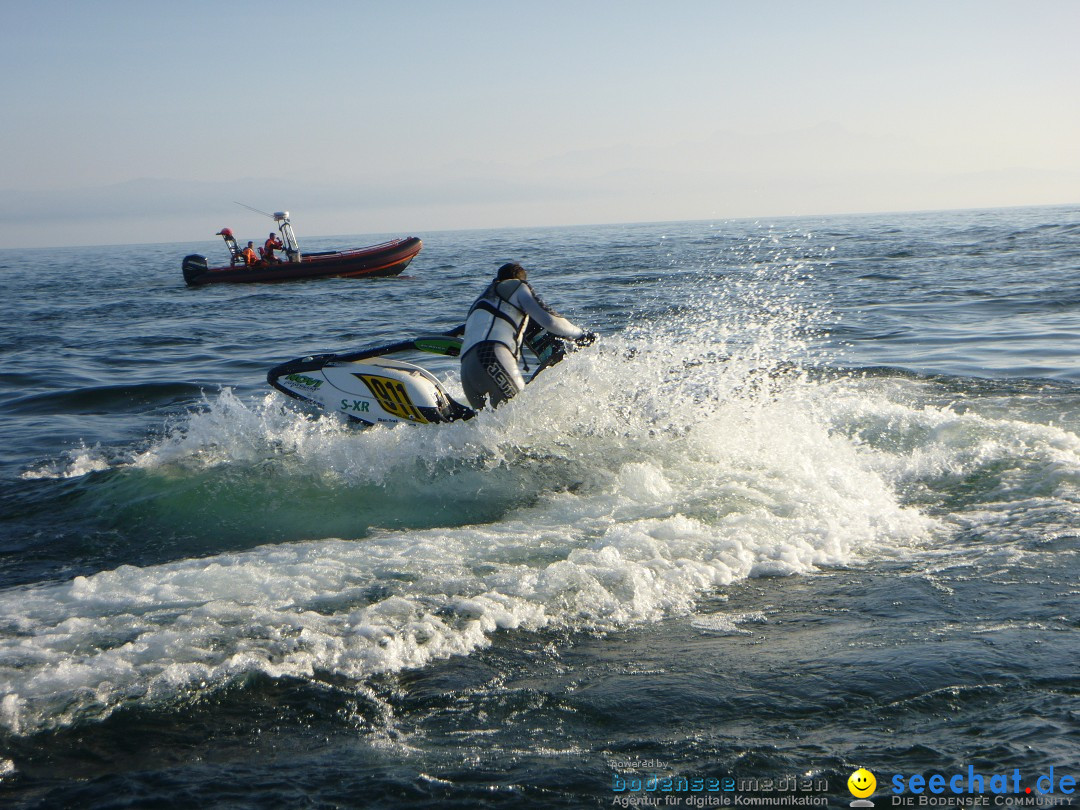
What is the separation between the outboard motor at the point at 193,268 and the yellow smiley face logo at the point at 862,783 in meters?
32.9

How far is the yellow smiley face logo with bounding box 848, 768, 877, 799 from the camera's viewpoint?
3469 mm

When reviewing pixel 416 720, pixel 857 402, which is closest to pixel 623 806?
pixel 416 720

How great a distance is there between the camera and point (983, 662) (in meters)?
4.38

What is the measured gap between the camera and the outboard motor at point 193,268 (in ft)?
108

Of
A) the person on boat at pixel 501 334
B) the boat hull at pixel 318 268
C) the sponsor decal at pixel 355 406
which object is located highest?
the boat hull at pixel 318 268

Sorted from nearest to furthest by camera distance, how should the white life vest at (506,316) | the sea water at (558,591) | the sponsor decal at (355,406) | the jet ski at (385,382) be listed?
1. the sea water at (558,591)
2. the white life vest at (506,316)
3. the jet ski at (385,382)
4. the sponsor decal at (355,406)

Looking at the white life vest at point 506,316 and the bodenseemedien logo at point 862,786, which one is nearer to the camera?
the bodenseemedien logo at point 862,786

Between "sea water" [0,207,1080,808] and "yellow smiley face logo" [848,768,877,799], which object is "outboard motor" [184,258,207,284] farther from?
"yellow smiley face logo" [848,768,877,799]

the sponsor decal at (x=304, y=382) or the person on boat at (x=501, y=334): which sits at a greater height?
the person on boat at (x=501, y=334)

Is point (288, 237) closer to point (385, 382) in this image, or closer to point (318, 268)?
point (318, 268)

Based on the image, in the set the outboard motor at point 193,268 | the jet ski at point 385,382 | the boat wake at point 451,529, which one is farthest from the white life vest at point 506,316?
the outboard motor at point 193,268

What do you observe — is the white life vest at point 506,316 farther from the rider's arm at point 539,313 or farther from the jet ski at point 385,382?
the jet ski at point 385,382

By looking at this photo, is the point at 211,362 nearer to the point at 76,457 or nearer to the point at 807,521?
the point at 76,457

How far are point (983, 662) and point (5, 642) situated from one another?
510 centimetres
